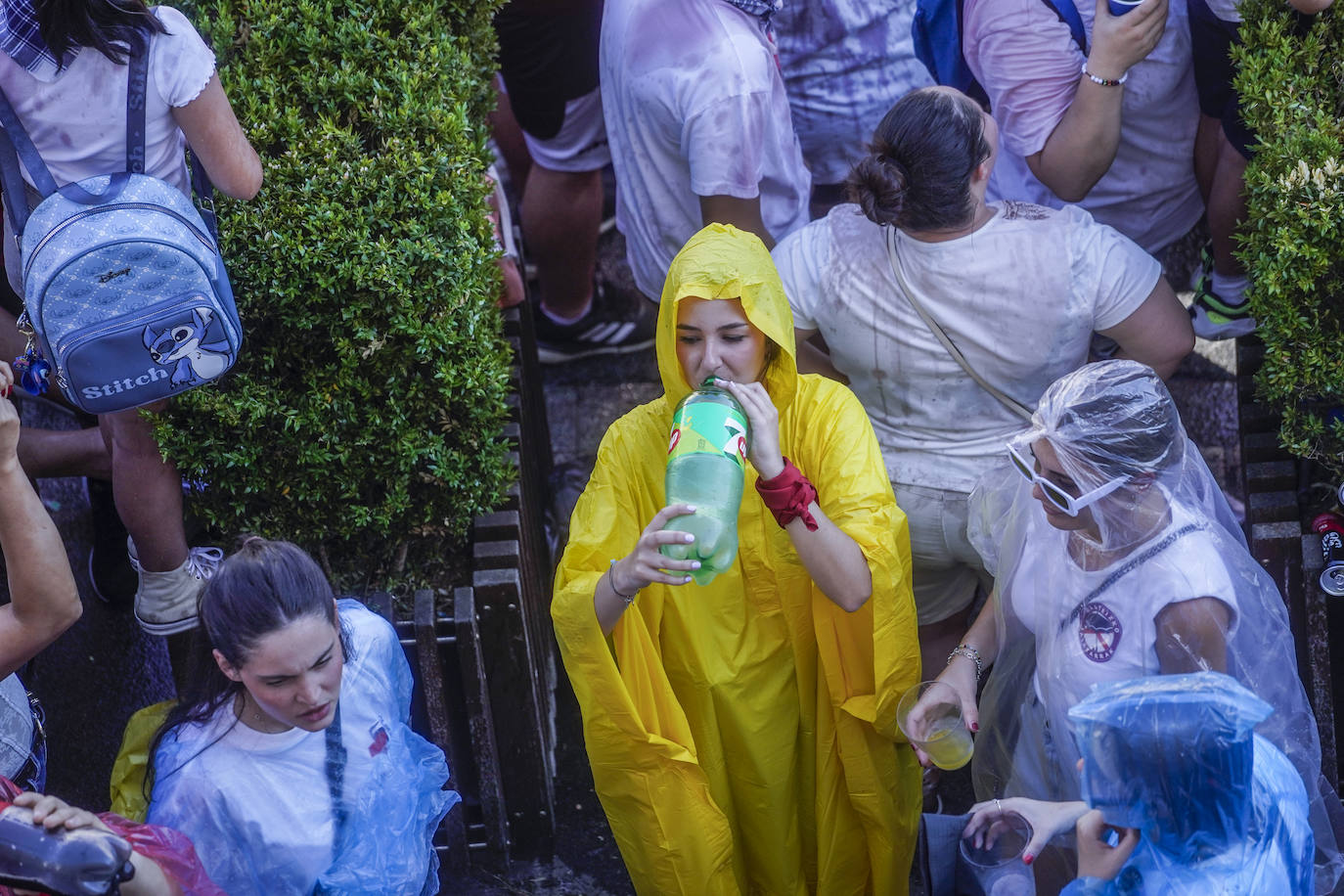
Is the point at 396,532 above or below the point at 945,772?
above

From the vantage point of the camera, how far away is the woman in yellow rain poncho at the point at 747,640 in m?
2.83

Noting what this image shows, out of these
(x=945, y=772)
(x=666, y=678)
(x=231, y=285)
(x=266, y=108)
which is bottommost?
(x=945, y=772)

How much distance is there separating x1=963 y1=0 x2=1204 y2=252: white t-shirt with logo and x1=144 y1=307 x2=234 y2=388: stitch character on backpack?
2123 mm

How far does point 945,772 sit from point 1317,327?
158 centimetres

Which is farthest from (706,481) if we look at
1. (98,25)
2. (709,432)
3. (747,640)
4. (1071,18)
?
(1071,18)

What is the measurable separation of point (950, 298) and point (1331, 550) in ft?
3.65

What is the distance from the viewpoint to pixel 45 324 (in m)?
2.79

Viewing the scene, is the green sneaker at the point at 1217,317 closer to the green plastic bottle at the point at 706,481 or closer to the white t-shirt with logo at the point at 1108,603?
the white t-shirt with logo at the point at 1108,603

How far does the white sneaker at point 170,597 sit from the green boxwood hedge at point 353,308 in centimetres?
16

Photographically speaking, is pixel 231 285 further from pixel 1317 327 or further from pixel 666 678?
pixel 1317 327

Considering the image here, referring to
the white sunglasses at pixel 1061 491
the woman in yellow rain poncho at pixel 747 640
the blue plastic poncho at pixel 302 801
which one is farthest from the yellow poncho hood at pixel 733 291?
the blue plastic poncho at pixel 302 801

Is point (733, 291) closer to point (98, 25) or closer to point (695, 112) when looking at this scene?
point (695, 112)

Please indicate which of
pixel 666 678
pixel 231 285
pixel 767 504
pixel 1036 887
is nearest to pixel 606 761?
pixel 666 678

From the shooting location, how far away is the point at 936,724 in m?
2.80
